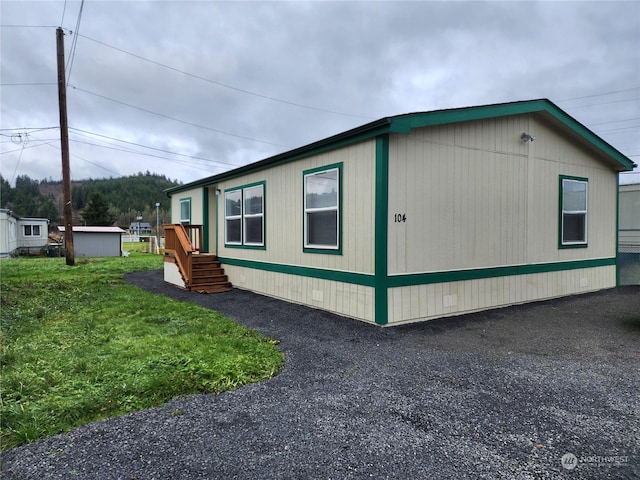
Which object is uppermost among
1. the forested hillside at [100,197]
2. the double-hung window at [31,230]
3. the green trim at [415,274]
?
the forested hillside at [100,197]

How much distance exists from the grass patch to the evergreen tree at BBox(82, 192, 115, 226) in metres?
39.7

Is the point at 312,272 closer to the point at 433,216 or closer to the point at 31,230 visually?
the point at 433,216

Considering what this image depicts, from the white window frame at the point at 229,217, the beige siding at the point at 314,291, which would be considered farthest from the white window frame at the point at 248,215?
the beige siding at the point at 314,291

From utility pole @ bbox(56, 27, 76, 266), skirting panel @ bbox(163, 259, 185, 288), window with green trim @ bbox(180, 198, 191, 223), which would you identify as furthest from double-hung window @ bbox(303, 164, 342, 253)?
utility pole @ bbox(56, 27, 76, 266)

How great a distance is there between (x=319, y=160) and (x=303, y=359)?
378 centimetres

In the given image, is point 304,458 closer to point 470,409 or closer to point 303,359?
point 470,409

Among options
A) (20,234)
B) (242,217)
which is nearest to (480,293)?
(242,217)

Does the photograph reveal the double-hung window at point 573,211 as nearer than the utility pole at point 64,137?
Yes

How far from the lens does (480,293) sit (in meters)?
6.43

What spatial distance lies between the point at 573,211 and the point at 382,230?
5.48 meters

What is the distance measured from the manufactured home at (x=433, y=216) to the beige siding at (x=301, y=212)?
1.0 inches

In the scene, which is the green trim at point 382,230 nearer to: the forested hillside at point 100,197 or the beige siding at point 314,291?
the beige siding at point 314,291

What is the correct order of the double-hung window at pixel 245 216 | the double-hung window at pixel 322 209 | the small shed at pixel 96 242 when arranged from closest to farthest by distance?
the double-hung window at pixel 322 209 → the double-hung window at pixel 245 216 → the small shed at pixel 96 242

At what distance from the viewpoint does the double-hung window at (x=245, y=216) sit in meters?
8.46
